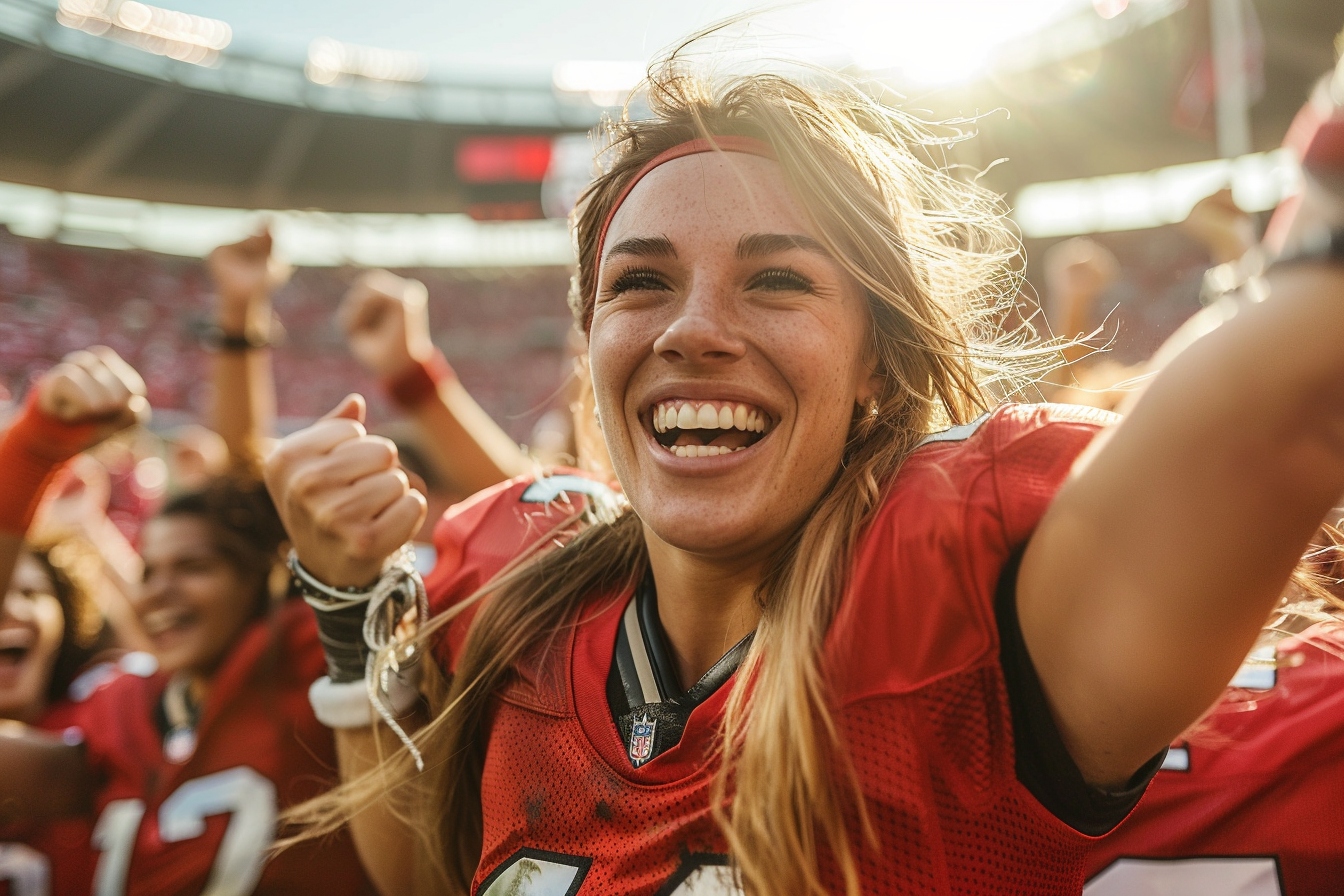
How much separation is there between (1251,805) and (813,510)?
3.16 ft

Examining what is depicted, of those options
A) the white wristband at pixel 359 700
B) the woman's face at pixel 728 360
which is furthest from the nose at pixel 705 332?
the white wristband at pixel 359 700

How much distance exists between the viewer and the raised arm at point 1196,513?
1.95ft

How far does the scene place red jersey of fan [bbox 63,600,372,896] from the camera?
5.62 feet

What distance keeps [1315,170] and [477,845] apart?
152 centimetres

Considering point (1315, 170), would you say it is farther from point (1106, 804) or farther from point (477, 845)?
point (477, 845)

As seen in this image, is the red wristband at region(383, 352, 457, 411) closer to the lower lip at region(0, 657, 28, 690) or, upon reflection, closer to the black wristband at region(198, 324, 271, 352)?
the black wristband at region(198, 324, 271, 352)

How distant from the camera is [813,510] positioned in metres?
1.14

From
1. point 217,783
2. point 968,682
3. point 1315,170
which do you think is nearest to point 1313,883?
point 968,682

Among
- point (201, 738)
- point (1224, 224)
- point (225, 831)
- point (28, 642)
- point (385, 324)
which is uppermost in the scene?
point (1224, 224)

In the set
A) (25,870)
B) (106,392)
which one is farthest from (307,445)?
(25,870)

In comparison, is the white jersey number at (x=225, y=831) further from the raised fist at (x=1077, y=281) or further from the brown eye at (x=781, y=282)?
the raised fist at (x=1077, y=281)

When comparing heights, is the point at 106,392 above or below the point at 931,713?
above

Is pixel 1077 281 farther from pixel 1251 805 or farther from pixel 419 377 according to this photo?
pixel 419 377

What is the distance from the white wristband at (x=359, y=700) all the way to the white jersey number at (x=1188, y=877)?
4.01ft
